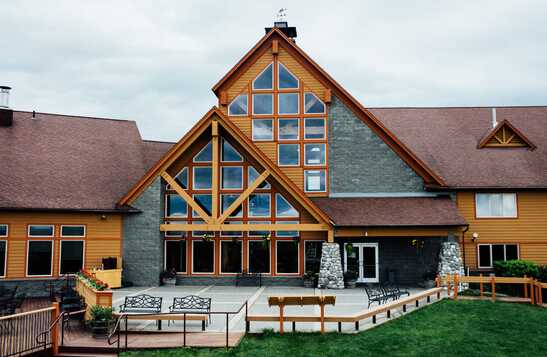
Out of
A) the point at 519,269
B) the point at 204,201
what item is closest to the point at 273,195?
the point at 204,201

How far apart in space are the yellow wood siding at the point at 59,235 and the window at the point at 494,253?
16250mm

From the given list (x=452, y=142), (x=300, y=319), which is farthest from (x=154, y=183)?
(x=452, y=142)

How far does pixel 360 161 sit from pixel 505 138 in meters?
7.81

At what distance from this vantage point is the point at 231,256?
23.0 metres

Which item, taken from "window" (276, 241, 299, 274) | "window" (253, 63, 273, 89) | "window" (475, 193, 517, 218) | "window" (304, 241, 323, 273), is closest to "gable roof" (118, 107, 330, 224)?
"window" (304, 241, 323, 273)

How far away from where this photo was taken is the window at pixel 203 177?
22953 mm

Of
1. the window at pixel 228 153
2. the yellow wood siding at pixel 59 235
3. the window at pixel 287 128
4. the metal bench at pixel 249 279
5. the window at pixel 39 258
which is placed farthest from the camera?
the window at pixel 287 128

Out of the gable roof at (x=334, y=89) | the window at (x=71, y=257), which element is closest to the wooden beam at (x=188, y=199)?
the window at (x=71, y=257)

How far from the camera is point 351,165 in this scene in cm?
2364

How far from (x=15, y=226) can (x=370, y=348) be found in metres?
15.2

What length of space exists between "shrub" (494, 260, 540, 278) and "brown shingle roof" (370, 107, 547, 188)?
357 centimetres

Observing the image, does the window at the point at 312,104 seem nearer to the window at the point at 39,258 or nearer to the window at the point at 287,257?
the window at the point at 287,257

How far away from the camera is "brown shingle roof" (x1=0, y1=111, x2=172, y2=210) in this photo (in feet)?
69.7

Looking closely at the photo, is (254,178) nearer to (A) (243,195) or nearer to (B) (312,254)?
(A) (243,195)
